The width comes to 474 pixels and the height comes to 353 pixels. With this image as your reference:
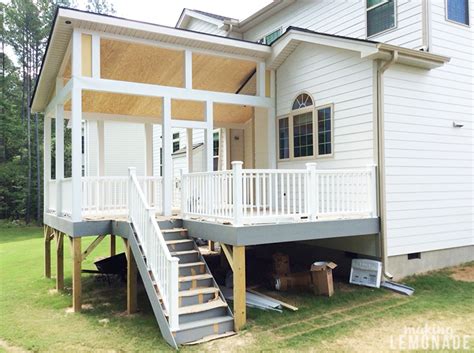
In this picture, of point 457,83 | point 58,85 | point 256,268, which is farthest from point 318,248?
point 58,85

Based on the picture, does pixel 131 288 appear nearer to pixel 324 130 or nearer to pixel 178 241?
pixel 178 241

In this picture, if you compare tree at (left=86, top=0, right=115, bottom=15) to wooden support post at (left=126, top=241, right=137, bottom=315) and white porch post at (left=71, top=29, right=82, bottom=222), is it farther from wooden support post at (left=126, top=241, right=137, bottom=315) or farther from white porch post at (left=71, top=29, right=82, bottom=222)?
wooden support post at (left=126, top=241, right=137, bottom=315)

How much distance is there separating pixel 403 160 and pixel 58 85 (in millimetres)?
8203

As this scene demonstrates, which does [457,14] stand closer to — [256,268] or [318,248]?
[318,248]

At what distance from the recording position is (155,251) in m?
6.30

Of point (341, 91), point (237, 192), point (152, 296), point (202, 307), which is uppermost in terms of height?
point (341, 91)

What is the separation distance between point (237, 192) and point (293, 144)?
Answer: 3.84 meters

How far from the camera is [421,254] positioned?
8.62 metres

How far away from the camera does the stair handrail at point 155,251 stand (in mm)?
5641

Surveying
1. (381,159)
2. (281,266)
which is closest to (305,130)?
(381,159)

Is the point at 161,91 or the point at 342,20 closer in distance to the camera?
A: the point at 161,91

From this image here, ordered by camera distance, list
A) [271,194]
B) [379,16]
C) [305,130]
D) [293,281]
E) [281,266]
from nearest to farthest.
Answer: [271,194]
[293,281]
[281,266]
[305,130]
[379,16]

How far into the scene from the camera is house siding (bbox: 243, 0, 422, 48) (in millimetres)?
8969

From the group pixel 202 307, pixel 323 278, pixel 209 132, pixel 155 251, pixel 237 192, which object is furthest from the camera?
pixel 209 132
